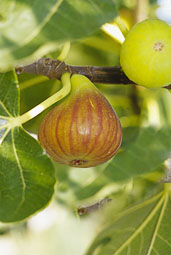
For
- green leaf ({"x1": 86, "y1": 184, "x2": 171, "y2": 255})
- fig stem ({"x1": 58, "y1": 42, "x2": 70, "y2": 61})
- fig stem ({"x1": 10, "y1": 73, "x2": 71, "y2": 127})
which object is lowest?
green leaf ({"x1": 86, "y1": 184, "x2": 171, "y2": 255})

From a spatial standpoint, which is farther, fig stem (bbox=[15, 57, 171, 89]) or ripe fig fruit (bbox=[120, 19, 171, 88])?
fig stem (bbox=[15, 57, 171, 89])

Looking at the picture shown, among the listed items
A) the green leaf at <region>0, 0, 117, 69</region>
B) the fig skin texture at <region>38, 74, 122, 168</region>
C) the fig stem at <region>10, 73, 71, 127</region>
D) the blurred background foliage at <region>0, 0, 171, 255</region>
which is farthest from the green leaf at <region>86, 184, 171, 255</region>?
the green leaf at <region>0, 0, 117, 69</region>

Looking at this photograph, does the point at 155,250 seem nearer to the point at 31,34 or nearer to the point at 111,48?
the point at 111,48

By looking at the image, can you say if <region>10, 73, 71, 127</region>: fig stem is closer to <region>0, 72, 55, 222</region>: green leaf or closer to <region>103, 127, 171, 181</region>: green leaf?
<region>0, 72, 55, 222</region>: green leaf

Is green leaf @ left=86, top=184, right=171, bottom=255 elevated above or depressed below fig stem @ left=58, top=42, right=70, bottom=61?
below

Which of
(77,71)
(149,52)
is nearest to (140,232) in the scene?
(77,71)

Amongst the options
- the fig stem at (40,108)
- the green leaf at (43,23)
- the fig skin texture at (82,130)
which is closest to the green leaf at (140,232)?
the fig skin texture at (82,130)

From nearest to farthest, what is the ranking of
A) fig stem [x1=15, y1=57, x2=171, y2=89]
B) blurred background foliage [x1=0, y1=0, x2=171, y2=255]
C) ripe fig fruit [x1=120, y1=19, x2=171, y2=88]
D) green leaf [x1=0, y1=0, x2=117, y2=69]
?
green leaf [x1=0, y1=0, x2=117, y2=69] → ripe fig fruit [x1=120, y1=19, x2=171, y2=88] → fig stem [x1=15, y1=57, x2=171, y2=89] → blurred background foliage [x1=0, y1=0, x2=171, y2=255]
